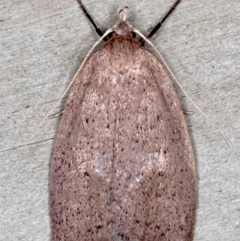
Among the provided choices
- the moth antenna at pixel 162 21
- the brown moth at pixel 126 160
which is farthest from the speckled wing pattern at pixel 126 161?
the moth antenna at pixel 162 21

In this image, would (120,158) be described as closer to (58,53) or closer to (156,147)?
(156,147)

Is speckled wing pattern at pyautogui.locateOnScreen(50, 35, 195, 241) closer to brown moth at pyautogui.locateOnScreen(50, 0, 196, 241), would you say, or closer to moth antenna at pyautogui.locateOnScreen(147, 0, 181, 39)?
brown moth at pyautogui.locateOnScreen(50, 0, 196, 241)

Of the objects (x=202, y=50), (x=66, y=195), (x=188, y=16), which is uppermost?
(x=188, y=16)

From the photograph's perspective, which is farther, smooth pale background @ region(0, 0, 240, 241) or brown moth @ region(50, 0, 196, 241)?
smooth pale background @ region(0, 0, 240, 241)

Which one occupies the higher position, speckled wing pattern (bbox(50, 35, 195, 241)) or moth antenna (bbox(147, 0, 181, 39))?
moth antenna (bbox(147, 0, 181, 39))

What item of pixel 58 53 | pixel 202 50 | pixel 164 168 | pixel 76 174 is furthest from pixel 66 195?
pixel 202 50

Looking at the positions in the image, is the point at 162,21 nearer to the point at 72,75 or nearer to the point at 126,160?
the point at 72,75

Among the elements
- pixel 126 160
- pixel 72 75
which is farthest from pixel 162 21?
pixel 126 160

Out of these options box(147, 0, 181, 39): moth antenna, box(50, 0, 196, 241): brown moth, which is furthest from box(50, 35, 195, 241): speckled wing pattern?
box(147, 0, 181, 39): moth antenna
